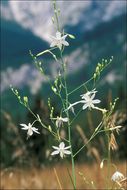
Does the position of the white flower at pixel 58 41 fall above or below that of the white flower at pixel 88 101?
above

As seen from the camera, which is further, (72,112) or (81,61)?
(81,61)

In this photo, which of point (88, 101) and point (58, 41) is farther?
point (58, 41)

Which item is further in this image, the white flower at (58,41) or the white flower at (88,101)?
the white flower at (58,41)

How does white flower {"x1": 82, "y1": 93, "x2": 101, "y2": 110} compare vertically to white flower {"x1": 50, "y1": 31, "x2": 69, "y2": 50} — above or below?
below

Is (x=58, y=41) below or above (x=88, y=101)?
above

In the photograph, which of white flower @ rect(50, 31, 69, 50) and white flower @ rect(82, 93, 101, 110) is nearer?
white flower @ rect(82, 93, 101, 110)

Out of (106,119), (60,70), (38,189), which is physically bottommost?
(106,119)

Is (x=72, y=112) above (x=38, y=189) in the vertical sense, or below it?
below

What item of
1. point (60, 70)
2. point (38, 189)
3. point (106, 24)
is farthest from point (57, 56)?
point (106, 24)

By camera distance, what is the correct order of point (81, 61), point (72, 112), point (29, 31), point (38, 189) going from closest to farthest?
point (72, 112)
point (38, 189)
point (81, 61)
point (29, 31)

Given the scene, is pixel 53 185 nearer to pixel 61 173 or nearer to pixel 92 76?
pixel 61 173

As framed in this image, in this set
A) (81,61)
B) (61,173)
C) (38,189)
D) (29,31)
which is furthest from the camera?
(29,31)
